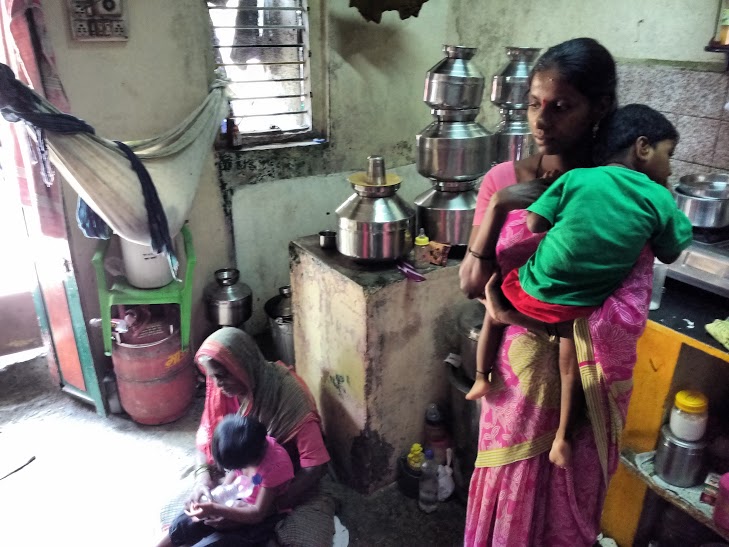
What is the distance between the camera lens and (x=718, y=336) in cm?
162

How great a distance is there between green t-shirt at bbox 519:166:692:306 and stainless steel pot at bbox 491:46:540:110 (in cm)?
155

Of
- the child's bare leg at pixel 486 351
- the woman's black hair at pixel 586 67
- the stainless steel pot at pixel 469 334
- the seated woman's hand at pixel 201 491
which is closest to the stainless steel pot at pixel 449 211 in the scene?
the stainless steel pot at pixel 469 334

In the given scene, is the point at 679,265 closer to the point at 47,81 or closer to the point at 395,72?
the point at 395,72

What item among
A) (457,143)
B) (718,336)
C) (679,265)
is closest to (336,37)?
(457,143)

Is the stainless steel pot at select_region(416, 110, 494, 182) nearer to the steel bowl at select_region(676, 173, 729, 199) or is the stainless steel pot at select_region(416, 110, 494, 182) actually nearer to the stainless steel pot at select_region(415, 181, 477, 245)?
the stainless steel pot at select_region(415, 181, 477, 245)

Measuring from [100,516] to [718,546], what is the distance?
2438 mm

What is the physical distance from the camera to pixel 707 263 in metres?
1.87

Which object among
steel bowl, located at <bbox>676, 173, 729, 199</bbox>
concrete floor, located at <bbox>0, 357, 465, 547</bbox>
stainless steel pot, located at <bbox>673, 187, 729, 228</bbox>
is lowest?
concrete floor, located at <bbox>0, 357, 465, 547</bbox>

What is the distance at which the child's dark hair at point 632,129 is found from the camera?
1.21m

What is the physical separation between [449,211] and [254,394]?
111cm

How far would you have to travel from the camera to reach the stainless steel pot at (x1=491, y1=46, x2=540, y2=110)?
8.48 feet

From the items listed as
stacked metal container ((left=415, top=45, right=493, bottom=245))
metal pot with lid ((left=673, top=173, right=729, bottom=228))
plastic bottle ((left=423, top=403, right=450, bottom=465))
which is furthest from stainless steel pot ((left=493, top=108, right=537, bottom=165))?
plastic bottle ((left=423, top=403, right=450, bottom=465))

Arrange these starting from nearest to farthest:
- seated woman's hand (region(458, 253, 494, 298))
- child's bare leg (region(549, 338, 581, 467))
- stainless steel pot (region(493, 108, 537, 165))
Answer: child's bare leg (region(549, 338, 581, 467))
seated woman's hand (region(458, 253, 494, 298))
stainless steel pot (region(493, 108, 537, 165))

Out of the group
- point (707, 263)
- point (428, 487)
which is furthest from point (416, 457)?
point (707, 263)
